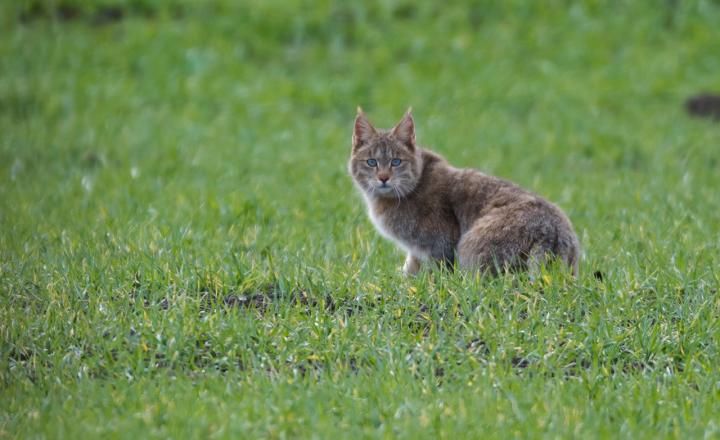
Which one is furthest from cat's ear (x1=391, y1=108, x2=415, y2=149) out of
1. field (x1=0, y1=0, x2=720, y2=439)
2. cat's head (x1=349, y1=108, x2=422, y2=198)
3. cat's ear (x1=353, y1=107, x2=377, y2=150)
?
field (x1=0, y1=0, x2=720, y2=439)

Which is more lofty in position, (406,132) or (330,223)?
(406,132)

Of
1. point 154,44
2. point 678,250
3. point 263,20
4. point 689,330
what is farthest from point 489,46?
point 689,330

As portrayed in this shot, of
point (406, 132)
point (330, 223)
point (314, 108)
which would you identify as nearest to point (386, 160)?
point (406, 132)

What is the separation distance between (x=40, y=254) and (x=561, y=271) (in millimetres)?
3890

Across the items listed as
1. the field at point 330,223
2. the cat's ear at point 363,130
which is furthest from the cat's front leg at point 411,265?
the cat's ear at point 363,130

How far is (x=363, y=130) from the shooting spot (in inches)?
351

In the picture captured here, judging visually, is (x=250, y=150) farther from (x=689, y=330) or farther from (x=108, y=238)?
(x=689, y=330)

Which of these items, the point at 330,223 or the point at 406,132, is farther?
the point at 330,223

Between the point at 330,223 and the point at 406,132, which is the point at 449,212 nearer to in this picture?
the point at 406,132

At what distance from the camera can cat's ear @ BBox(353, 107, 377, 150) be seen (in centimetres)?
888

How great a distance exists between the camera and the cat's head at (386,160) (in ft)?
28.0

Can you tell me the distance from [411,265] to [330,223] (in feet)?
6.04

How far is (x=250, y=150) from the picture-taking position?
1395 cm

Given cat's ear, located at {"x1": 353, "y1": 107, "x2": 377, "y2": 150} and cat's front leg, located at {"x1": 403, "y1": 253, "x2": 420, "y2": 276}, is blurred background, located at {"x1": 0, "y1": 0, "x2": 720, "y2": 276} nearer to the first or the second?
cat's front leg, located at {"x1": 403, "y1": 253, "x2": 420, "y2": 276}
